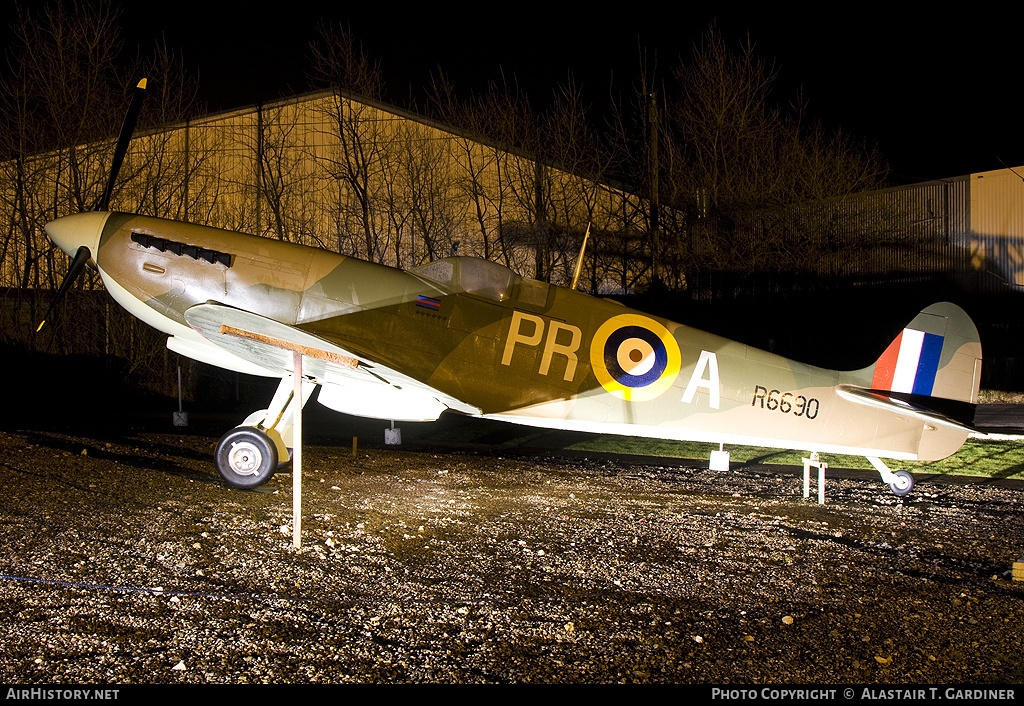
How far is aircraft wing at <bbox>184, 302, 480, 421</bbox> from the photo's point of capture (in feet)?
18.9

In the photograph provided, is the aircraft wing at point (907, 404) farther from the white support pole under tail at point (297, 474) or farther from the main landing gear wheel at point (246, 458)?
the main landing gear wheel at point (246, 458)

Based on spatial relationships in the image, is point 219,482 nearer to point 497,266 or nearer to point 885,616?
point 497,266

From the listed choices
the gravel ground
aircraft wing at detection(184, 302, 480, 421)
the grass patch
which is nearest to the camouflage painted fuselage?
aircraft wing at detection(184, 302, 480, 421)

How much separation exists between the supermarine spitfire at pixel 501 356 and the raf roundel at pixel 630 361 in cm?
1

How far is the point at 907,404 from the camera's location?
23.7 ft

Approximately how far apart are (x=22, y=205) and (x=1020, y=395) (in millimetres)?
23293

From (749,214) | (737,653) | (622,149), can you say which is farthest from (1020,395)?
(737,653)

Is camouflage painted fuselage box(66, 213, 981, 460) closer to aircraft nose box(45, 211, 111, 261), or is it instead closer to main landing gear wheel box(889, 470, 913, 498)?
aircraft nose box(45, 211, 111, 261)

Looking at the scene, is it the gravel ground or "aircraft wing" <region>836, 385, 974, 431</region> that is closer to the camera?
the gravel ground

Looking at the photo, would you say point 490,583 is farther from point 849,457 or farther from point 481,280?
point 849,457

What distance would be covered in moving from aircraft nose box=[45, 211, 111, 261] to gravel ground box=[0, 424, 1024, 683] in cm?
230

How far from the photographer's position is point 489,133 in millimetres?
20219

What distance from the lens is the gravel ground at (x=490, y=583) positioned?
3463mm

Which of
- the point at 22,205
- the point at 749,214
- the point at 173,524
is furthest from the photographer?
the point at 749,214
